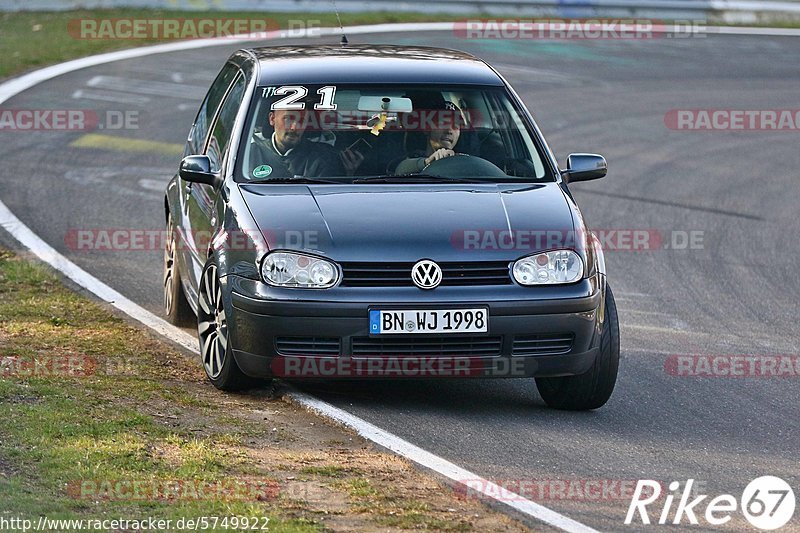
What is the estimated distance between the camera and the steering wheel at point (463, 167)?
8.40 metres

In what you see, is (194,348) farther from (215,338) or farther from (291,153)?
(291,153)

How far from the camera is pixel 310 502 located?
6039 mm

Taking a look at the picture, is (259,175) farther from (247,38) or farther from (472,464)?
(247,38)

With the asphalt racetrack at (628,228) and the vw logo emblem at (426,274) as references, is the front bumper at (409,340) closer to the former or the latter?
the vw logo emblem at (426,274)

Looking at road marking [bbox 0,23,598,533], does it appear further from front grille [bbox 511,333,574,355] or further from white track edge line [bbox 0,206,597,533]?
front grille [bbox 511,333,574,355]

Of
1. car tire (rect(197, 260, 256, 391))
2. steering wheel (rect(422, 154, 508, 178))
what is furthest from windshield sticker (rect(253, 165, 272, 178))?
steering wheel (rect(422, 154, 508, 178))

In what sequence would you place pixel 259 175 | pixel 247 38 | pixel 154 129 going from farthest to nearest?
pixel 247 38, pixel 154 129, pixel 259 175

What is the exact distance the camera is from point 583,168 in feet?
28.3

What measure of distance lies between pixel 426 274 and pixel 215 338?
1.38 meters

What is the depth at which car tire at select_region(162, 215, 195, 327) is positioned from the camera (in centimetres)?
963

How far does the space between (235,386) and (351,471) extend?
1539mm

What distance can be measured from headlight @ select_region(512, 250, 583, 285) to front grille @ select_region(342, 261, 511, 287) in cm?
14

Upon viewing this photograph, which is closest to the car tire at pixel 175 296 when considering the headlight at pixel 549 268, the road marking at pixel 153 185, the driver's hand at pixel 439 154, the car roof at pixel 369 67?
the car roof at pixel 369 67

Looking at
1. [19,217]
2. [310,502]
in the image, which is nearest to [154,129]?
[19,217]
